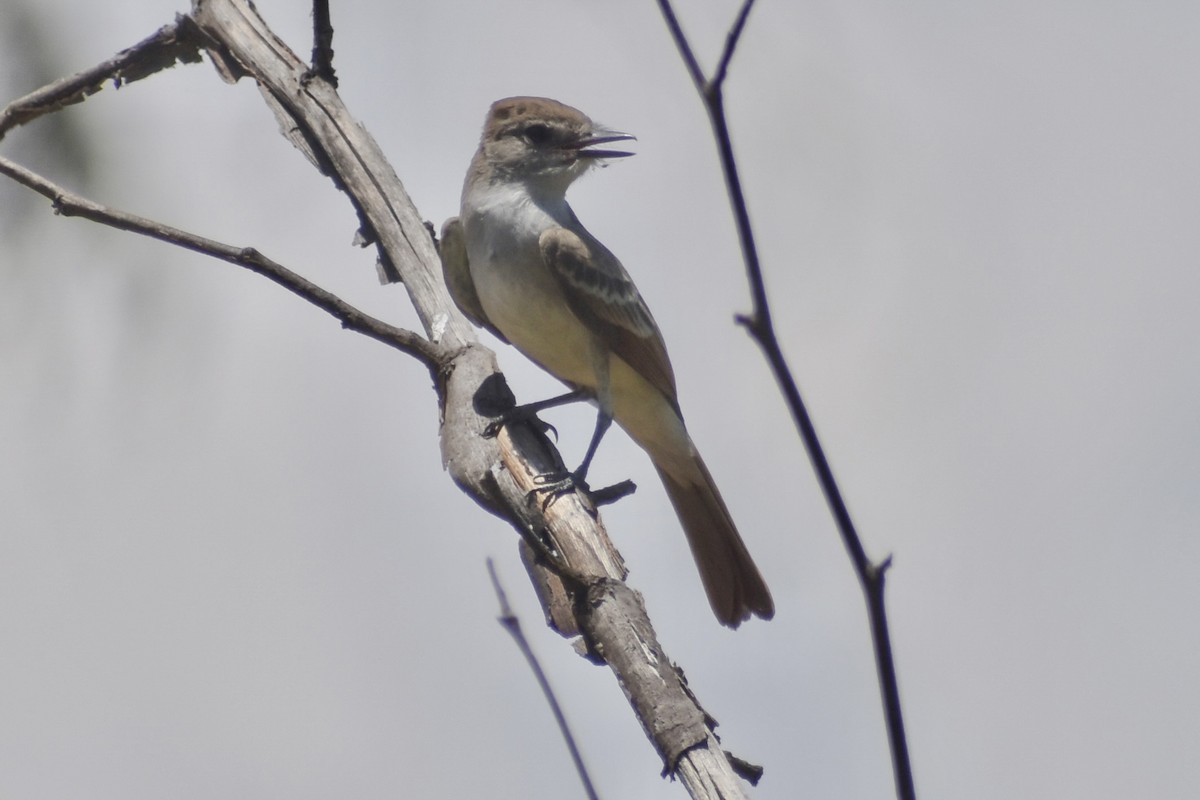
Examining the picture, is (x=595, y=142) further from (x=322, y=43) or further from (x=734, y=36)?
(x=734, y=36)

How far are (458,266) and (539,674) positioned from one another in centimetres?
400

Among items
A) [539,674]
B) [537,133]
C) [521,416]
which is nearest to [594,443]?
[521,416]

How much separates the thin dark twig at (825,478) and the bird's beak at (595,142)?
490 cm

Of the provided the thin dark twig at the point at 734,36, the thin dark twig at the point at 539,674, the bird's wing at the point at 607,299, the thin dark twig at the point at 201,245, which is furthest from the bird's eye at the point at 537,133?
the thin dark twig at the point at 734,36

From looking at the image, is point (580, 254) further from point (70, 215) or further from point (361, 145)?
point (70, 215)

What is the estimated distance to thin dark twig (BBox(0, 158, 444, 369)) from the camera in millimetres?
3254

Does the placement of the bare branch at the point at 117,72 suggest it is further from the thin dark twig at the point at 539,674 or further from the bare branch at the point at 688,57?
the bare branch at the point at 688,57

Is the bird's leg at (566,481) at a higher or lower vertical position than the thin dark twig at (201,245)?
lower

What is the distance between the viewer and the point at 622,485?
14.5ft

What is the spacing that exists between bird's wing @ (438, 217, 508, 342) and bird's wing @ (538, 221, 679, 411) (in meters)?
0.43

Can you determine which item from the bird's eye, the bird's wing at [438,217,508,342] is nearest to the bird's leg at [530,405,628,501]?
the bird's wing at [438,217,508,342]

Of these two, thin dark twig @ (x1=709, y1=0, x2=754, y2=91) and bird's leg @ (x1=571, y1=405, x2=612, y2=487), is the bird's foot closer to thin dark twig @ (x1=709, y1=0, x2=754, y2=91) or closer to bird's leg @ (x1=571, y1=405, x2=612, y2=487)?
bird's leg @ (x1=571, y1=405, x2=612, y2=487)

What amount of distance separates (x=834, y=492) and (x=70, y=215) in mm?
2691

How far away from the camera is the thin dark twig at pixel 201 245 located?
325 cm
